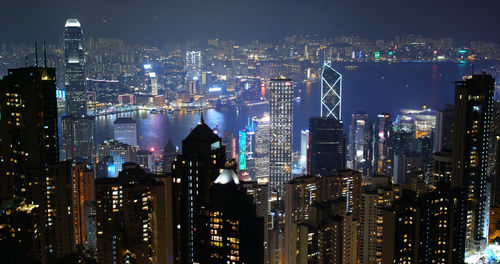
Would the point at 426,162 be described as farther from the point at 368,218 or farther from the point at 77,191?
the point at 77,191

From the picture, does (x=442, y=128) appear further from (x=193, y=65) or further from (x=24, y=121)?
(x=24, y=121)

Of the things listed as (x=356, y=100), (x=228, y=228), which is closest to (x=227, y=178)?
(x=228, y=228)

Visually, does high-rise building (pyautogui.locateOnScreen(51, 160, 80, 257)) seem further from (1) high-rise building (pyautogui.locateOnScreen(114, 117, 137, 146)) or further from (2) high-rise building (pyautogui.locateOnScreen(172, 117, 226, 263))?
(1) high-rise building (pyautogui.locateOnScreen(114, 117, 137, 146))

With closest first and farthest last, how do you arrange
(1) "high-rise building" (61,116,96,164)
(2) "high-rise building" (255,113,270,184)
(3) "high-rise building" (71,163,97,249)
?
(3) "high-rise building" (71,163,97,249)
(1) "high-rise building" (61,116,96,164)
(2) "high-rise building" (255,113,270,184)

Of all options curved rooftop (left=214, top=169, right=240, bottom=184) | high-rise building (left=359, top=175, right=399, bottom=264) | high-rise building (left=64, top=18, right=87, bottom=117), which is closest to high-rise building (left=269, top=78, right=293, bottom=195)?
high-rise building (left=359, top=175, right=399, bottom=264)

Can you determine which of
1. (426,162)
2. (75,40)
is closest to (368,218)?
(426,162)
